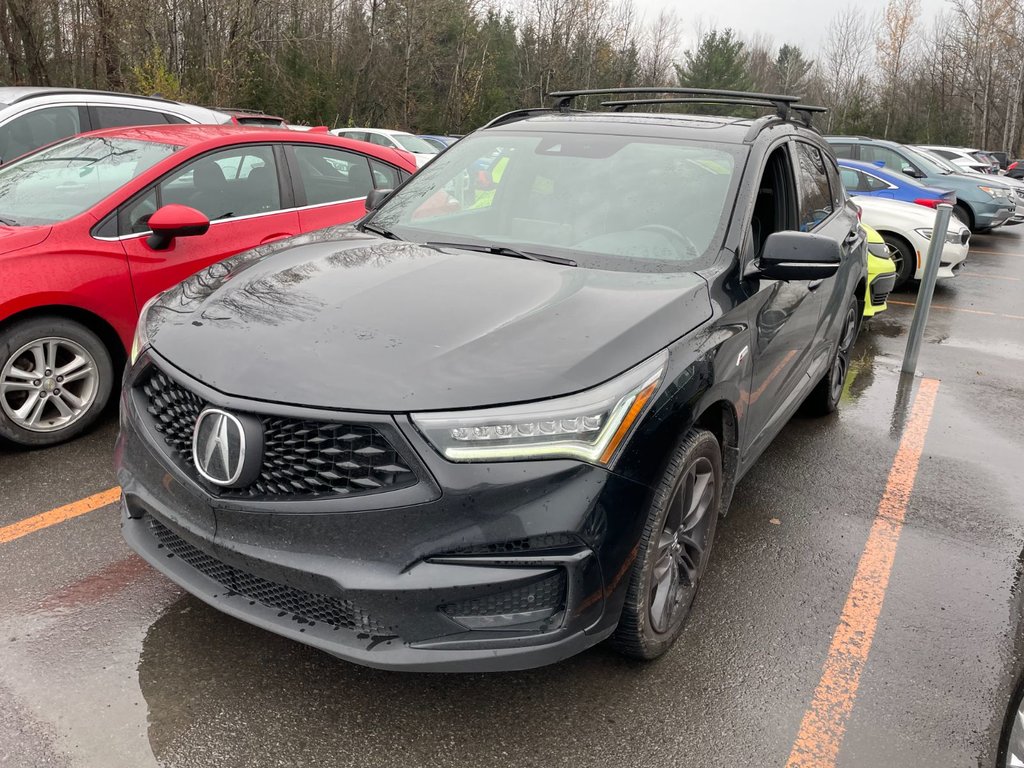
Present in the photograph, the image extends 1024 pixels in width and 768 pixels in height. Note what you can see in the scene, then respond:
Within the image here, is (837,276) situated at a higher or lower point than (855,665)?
higher

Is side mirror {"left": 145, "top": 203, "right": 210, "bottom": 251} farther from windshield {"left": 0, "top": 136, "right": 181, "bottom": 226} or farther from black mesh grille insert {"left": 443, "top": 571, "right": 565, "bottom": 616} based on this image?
black mesh grille insert {"left": 443, "top": 571, "right": 565, "bottom": 616}

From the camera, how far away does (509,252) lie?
10.5 feet

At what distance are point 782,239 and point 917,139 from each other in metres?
52.0

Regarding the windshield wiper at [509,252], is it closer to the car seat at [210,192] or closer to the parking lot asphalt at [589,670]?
the parking lot asphalt at [589,670]

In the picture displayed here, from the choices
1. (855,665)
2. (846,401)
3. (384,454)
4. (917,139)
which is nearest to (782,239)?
(855,665)

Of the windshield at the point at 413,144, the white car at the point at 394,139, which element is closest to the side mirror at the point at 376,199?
the white car at the point at 394,139

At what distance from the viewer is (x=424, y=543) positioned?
6.97ft

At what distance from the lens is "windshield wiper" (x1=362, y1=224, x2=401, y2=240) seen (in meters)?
3.48

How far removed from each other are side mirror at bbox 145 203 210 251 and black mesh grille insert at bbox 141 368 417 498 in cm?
249

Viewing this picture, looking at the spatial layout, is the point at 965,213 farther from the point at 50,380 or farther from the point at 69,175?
the point at 50,380

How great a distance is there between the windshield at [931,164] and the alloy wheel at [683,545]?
50.5 feet

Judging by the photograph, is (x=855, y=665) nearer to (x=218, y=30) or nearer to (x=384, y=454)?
(x=384, y=454)

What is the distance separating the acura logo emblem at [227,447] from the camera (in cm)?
218

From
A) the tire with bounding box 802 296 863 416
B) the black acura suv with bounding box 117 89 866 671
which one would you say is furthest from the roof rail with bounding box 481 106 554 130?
the tire with bounding box 802 296 863 416
